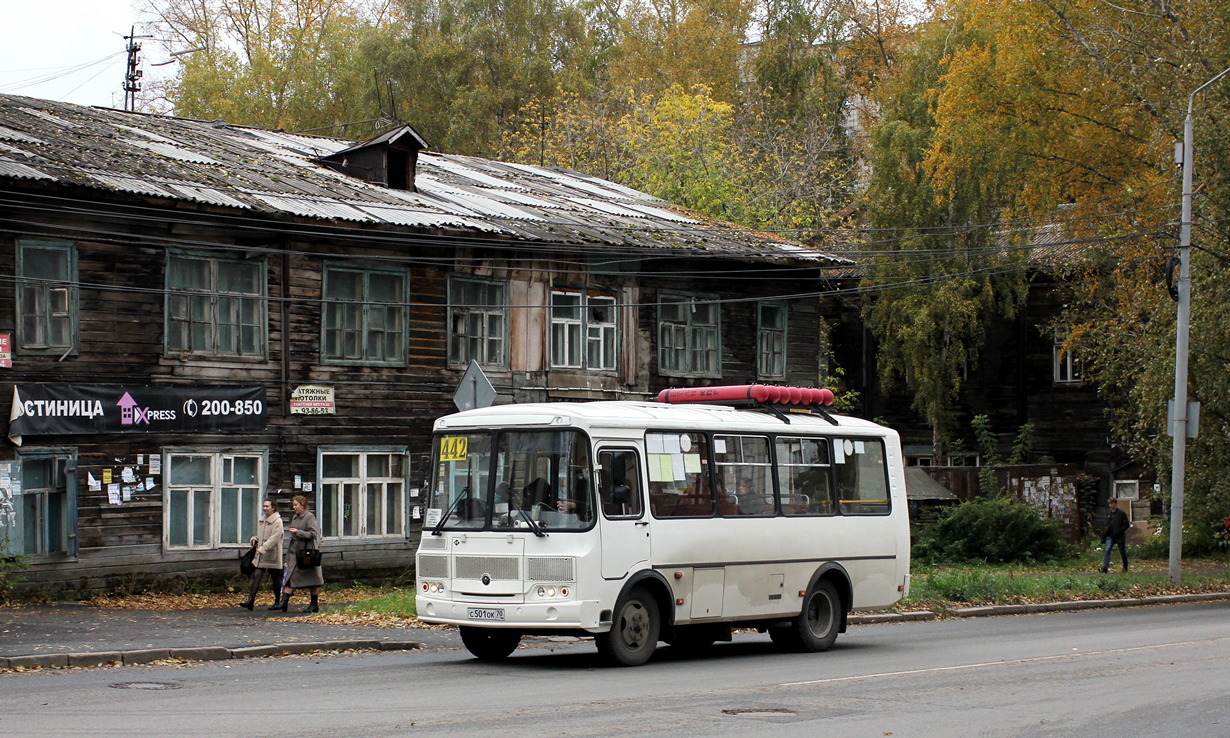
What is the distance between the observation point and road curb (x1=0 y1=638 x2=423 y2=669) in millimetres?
13742

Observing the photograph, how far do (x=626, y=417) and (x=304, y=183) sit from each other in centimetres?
1287

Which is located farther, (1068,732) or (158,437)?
(158,437)

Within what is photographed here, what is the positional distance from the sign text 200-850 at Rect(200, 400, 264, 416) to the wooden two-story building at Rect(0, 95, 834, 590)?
4cm

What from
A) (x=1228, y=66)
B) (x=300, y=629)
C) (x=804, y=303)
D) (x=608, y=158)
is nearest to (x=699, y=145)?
(x=608, y=158)

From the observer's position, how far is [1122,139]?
3400 centimetres

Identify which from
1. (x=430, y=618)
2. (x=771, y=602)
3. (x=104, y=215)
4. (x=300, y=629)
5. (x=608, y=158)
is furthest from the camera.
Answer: (x=608, y=158)

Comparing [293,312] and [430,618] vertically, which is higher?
[293,312]

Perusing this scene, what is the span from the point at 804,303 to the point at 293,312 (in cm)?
1307

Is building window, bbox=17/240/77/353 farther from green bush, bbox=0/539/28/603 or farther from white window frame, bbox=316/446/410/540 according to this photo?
white window frame, bbox=316/446/410/540

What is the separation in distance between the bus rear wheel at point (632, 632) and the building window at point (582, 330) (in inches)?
542

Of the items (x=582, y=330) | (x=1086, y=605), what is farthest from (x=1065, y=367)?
(x=1086, y=605)

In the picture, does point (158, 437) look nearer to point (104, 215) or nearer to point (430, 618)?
point (104, 215)

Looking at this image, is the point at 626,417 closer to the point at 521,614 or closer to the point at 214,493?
the point at 521,614

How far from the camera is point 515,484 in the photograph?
46.2 ft
